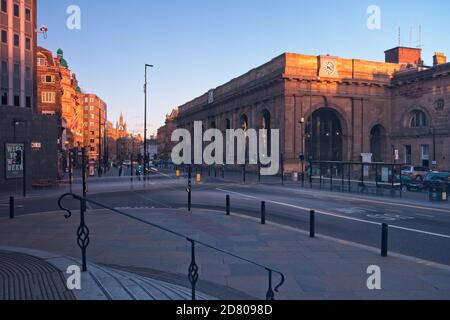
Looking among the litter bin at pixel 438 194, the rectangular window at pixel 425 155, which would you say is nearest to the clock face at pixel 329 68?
the rectangular window at pixel 425 155

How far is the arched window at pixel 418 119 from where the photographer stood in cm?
5544

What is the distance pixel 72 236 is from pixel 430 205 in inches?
749

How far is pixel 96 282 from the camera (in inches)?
296

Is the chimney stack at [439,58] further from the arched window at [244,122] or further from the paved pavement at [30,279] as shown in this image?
the paved pavement at [30,279]

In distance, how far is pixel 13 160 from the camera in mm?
31734

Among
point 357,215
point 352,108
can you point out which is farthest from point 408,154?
point 357,215

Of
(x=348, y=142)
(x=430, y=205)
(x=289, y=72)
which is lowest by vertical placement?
(x=430, y=205)

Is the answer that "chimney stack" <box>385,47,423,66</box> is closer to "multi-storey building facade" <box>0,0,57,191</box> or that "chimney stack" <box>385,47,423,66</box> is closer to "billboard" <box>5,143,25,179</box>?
"multi-storey building facade" <box>0,0,57,191</box>

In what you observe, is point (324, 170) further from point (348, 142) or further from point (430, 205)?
point (348, 142)

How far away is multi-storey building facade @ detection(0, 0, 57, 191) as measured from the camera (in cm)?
3139

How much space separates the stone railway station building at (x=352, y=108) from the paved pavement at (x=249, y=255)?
39.8m

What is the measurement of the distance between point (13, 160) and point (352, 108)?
43517 mm

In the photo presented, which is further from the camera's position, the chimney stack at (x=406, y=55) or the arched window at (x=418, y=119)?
the chimney stack at (x=406, y=55)
